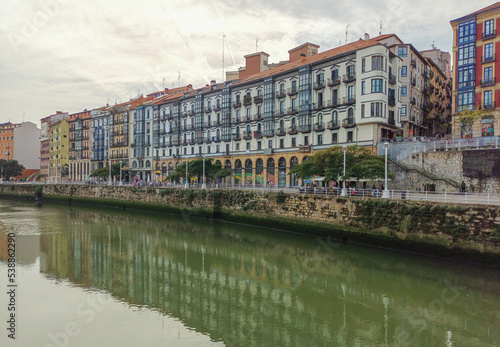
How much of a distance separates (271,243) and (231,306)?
13.5m

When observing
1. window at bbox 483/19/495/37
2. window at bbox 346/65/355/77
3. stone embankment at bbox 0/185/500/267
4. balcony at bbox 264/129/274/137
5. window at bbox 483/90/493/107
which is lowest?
stone embankment at bbox 0/185/500/267

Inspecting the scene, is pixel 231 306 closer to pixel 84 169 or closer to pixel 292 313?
pixel 292 313

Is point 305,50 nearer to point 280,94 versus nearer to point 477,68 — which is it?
point 280,94

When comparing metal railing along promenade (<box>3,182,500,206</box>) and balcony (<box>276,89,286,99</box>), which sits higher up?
balcony (<box>276,89,286,99</box>)

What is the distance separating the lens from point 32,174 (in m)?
113

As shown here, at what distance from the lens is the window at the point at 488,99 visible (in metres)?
40.1

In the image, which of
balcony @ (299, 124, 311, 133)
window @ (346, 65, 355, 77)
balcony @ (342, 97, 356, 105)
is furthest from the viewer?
balcony @ (299, 124, 311, 133)

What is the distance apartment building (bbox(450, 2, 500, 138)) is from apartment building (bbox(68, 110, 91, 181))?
82341 mm

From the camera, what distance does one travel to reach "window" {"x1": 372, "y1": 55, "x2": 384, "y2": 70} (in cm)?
4066

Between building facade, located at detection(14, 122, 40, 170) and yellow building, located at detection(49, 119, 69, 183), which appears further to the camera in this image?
building facade, located at detection(14, 122, 40, 170)

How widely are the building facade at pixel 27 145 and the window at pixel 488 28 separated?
128266 mm

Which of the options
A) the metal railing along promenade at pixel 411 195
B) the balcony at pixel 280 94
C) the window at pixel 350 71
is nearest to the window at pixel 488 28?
the window at pixel 350 71

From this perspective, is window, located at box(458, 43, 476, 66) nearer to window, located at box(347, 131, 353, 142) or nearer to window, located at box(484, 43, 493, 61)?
window, located at box(484, 43, 493, 61)

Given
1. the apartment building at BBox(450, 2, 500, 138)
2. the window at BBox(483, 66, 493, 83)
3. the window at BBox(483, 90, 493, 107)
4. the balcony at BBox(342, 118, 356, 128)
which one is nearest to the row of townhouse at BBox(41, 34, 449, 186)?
the balcony at BBox(342, 118, 356, 128)
